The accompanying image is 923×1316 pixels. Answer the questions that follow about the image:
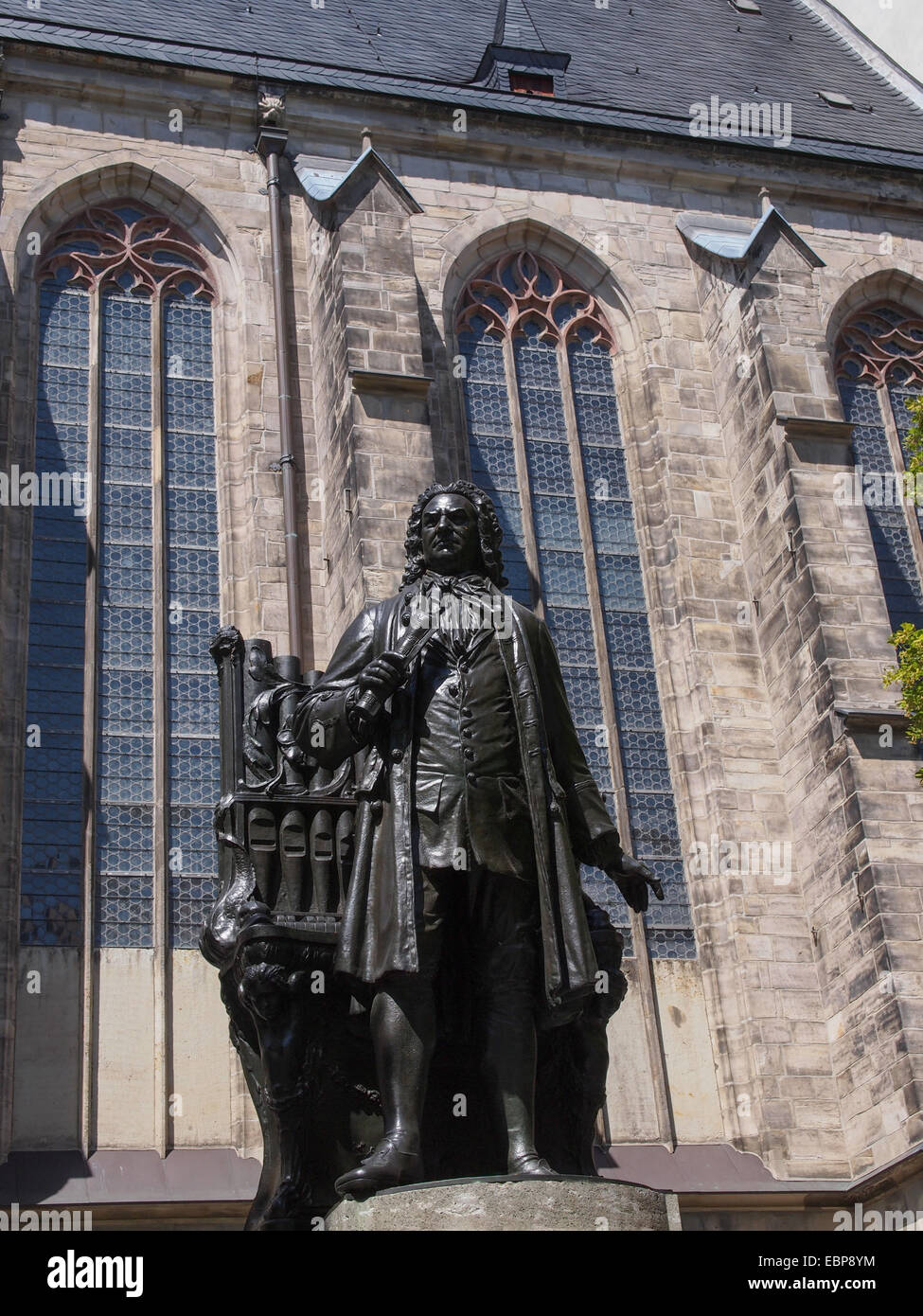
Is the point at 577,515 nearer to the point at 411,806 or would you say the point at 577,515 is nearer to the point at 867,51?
the point at 411,806

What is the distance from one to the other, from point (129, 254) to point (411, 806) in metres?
11.0

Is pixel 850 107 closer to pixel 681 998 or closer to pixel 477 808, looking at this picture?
pixel 681 998

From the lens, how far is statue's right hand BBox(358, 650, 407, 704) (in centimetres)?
545

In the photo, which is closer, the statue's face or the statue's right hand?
the statue's right hand

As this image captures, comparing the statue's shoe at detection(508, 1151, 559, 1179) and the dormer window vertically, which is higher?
the dormer window

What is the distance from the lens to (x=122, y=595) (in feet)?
45.8

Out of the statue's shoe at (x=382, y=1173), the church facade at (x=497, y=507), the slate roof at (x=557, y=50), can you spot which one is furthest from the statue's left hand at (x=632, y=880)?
the slate roof at (x=557, y=50)

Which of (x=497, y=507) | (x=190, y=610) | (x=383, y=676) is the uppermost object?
(x=497, y=507)

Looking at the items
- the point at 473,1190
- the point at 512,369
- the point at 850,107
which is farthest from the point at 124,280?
the point at 473,1190

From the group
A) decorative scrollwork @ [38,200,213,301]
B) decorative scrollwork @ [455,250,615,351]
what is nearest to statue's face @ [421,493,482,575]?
decorative scrollwork @ [38,200,213,301]

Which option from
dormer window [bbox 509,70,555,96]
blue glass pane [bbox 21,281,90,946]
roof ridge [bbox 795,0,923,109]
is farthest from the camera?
roof ridge [bbox 795,0,923,109]

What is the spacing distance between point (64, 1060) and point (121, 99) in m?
8.52

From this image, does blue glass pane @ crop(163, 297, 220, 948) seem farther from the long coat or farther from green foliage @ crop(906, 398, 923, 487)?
the long coat

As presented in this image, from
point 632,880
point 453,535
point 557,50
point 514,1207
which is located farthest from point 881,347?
point 514,1207
